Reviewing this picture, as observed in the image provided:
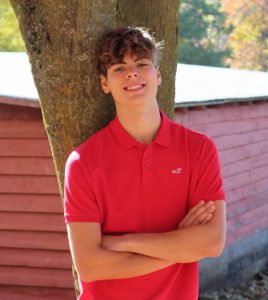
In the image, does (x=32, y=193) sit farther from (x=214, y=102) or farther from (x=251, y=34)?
(x=251, y=34)

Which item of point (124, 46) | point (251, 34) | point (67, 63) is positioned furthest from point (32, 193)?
point (251, 34)

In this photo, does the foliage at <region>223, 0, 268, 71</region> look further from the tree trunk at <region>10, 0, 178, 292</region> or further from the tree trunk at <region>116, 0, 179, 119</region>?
the tree trunk at <region>10, 0, 178, 292</region>

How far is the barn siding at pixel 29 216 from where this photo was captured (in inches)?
303

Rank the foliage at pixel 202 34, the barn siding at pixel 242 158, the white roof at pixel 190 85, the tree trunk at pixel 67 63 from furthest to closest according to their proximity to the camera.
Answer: the foliage at pixel 202 34 < the barn siding at pixel 242 158 < the white roof at pixel 190 85 < the tree trunk at pixel 67 63

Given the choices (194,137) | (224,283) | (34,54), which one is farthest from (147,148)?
(224,283)

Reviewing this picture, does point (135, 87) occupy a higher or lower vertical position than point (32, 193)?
higher

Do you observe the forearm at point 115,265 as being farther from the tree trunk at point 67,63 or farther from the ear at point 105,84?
the ear at point 105,84

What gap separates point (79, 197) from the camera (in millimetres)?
2865

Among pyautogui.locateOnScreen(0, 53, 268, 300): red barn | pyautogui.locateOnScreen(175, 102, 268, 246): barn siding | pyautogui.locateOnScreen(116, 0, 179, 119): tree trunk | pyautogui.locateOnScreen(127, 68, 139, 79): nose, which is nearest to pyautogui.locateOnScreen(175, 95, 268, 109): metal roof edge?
pyautogui.locateOnScreen(0, 53, 268, 300): red barn

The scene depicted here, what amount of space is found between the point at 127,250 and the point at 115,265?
0.08 meters

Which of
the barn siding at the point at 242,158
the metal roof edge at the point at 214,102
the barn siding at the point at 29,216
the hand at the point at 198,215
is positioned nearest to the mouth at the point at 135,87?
the hand at the point at 198,215

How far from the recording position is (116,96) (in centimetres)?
296

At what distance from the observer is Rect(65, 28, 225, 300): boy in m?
2.90

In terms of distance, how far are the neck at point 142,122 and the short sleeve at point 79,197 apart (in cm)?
28
